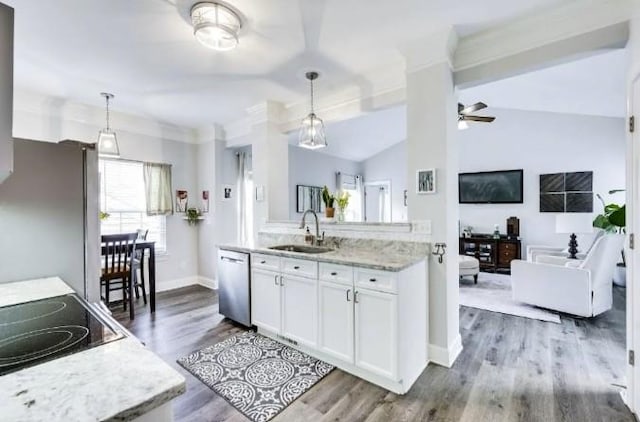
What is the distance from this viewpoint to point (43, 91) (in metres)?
3.45

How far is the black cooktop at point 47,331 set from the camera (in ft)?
2.64

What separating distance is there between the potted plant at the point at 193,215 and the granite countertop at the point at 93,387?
4.47m

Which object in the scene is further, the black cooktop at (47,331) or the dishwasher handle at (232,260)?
the dishwasher handle at (232,260)

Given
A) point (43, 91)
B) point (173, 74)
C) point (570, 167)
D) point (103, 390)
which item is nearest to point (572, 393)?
point (103, 390)

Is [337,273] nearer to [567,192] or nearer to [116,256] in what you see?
[116,256]

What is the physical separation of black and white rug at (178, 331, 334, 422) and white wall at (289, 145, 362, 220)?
3281 mm

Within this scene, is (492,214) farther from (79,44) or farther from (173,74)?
(79,44)

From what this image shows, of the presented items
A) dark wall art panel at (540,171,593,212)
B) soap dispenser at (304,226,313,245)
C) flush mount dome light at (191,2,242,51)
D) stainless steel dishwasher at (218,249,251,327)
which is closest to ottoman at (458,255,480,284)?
dark wall art panel at (540,171,593,212)

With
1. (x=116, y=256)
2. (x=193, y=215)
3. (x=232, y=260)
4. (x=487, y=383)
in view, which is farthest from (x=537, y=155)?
(x=116, y=256)

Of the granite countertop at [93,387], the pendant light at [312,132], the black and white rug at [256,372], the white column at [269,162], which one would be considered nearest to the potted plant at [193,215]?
the white column at [269,162]

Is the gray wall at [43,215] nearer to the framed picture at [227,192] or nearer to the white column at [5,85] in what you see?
the white column at [5,85]

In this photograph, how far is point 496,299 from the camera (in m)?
4.22

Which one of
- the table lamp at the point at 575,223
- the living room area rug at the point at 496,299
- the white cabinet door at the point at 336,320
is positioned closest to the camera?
the white cabinet door at the point at 336,320

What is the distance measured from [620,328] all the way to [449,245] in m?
2.44
